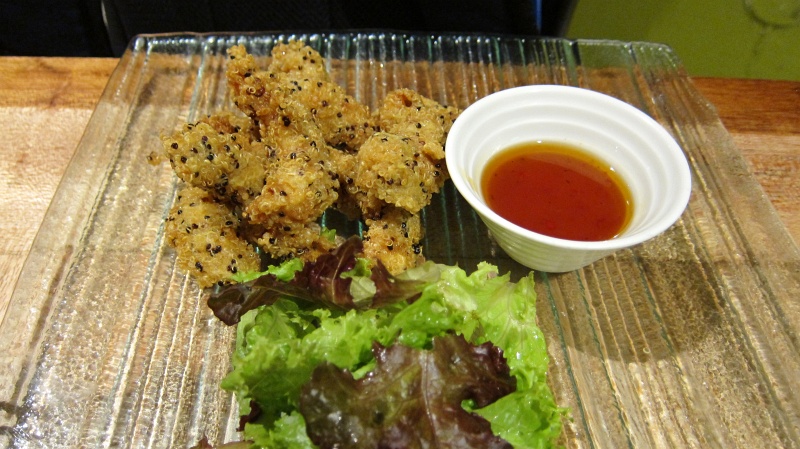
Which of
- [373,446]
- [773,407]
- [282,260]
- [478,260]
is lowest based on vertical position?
[773,407]

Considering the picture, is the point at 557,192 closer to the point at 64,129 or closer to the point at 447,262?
the point at 447,262

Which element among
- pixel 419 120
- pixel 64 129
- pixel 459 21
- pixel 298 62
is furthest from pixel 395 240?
pixel 459 21

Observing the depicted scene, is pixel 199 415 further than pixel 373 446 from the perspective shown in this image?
Yes

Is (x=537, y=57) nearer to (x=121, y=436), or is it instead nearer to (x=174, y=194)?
(x=174, y=194)

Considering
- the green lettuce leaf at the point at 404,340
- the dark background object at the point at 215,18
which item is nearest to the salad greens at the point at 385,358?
the green lettuce leaf at the point at 404,340

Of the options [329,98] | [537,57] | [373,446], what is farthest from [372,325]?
[537,57]

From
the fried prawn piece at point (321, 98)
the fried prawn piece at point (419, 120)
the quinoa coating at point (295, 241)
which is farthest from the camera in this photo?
the fried prawn piece at point (321, 98)

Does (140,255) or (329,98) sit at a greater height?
(329,98)

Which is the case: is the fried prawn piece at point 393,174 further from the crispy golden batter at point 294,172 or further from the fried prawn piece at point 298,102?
the fried prawn piece at point 298,102

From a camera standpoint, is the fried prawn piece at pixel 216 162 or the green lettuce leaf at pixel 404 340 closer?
the green lettuce leaf at pixel 404 340
